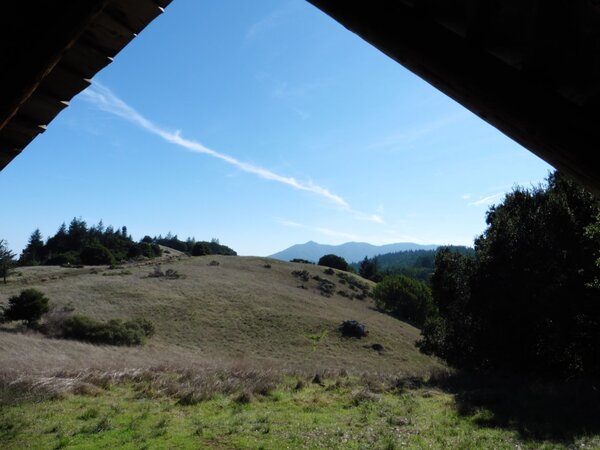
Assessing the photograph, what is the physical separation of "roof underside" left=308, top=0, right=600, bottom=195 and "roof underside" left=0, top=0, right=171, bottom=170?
3.48 ft

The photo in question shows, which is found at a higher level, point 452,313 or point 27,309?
point 452,313

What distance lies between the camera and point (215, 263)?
3004 inches

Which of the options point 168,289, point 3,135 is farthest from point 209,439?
point 168,289

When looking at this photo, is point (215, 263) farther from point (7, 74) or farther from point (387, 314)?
point (7, 74)

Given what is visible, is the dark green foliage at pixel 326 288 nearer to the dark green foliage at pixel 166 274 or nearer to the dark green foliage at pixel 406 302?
the dark green foliage at pixel 406 302

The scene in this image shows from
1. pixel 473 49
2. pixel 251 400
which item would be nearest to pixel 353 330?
pixel 251 400

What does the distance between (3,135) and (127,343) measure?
3279 cm

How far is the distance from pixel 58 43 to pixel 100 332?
34.5m

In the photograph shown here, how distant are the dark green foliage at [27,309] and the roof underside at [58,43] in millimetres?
36837

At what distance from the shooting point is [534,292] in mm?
23219

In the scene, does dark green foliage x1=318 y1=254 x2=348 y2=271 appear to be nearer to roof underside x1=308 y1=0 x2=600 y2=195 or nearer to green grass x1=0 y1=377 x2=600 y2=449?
green grass x1=0 y1=377 x2=600 y2=449

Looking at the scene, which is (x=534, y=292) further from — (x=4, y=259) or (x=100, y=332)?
(x=4, y=259)

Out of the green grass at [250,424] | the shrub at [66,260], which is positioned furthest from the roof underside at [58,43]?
the shrub at [66,260]

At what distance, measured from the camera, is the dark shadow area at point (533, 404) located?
45.4 feet
